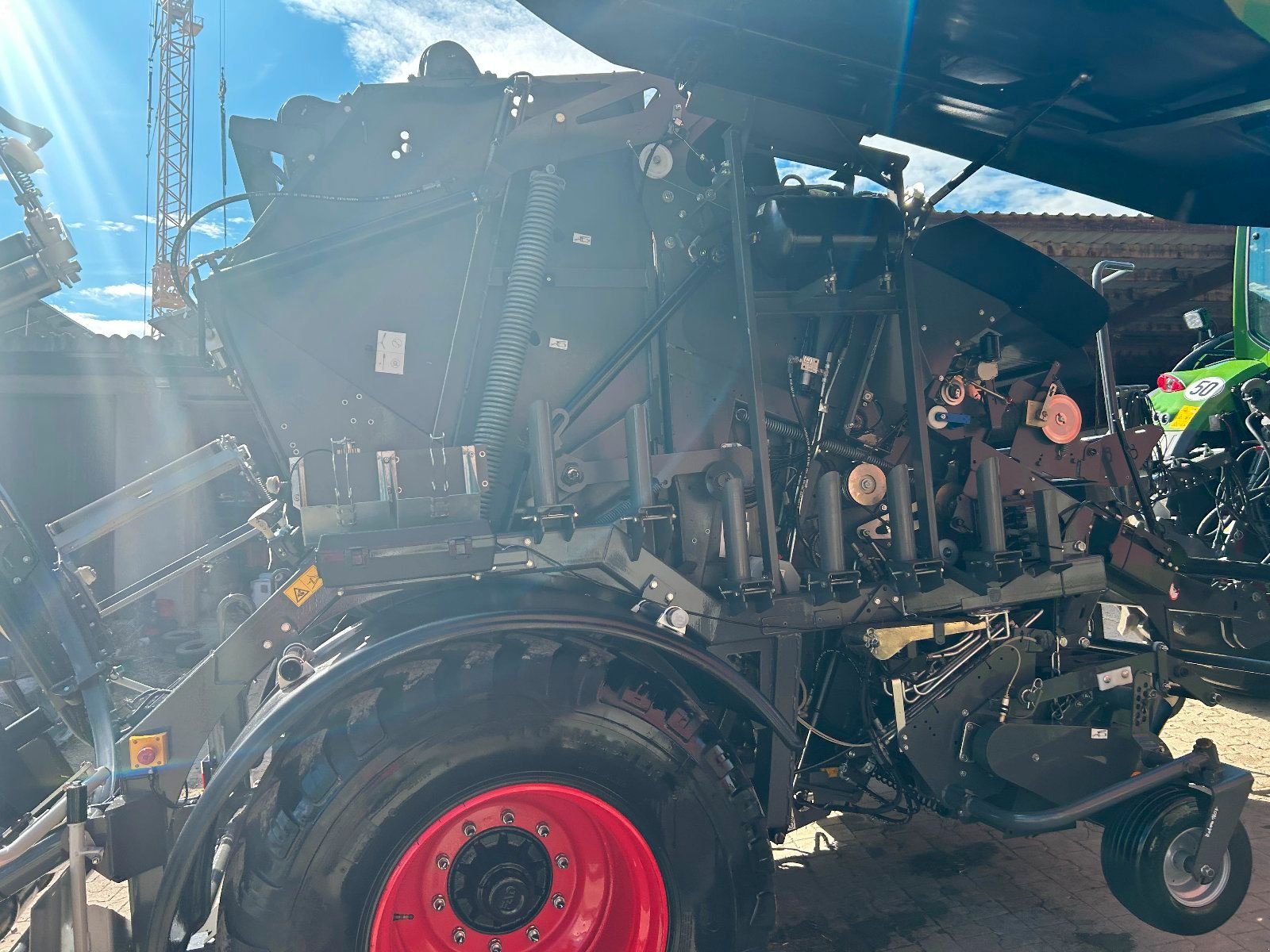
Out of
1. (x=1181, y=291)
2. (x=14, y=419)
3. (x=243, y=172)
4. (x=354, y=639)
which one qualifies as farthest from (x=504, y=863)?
(x=14, y=419)

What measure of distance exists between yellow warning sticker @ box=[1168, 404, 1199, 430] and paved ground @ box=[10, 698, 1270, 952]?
2.45m

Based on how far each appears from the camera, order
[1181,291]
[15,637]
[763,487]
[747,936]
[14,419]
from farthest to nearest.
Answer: [14,419]
[1181,291]
[15,637]
[763,487]
[747,936]

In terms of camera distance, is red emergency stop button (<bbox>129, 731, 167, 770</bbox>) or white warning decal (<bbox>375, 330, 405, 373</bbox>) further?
white warning decal (<bbox>375, 330, 405, 373</bbox>)

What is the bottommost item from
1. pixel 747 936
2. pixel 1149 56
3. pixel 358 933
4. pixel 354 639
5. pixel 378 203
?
pixel 747 936

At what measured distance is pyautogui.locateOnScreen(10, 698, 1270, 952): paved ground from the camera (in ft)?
10.7

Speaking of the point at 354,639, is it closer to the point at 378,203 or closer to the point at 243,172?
the point at 378,203

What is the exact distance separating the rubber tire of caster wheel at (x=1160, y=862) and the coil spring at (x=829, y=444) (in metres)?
1.75

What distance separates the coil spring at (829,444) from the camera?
3.24m

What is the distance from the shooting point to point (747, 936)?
2.61 metres

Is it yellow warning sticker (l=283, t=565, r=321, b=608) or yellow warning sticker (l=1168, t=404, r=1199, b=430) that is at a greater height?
yellow warning sticker (l=1168, t=404, r=1199, b=430)

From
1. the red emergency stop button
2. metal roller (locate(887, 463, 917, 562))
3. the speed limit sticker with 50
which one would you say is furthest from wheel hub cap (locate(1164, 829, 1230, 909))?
the red emergency stop button

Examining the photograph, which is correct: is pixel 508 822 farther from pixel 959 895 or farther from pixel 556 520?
pixel 959 895

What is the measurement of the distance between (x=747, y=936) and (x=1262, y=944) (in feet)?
7.33

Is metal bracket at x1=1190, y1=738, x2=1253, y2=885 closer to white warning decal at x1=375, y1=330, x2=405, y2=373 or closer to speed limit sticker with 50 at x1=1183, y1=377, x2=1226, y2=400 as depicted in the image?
speed limit sticker with 50 at x1=1183, y1=377, x2=1226, y2=400
